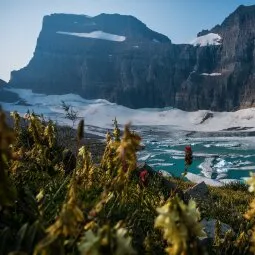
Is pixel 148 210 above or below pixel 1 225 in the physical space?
below

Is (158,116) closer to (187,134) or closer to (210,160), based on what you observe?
(187,134)

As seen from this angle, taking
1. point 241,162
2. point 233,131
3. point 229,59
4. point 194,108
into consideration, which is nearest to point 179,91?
point 194,108

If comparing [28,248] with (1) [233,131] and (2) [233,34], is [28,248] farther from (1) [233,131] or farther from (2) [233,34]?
(2) [233,34]

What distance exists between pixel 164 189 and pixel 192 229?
10.3m

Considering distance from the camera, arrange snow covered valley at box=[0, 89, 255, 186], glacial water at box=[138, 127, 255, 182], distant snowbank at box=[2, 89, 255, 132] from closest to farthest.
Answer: glacial water at box=[138, 127, 255, 182], snow covered valley at box=[0, 89, 255, 186], distant snowbank at box=[2, 89, 255, 132]

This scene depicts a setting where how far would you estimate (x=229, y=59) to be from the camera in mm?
184625

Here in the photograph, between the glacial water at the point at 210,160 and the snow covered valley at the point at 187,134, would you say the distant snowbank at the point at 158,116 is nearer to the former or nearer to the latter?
the snow covered valley at the point at 187,134

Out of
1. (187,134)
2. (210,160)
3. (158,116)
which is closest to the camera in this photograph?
(210,160)

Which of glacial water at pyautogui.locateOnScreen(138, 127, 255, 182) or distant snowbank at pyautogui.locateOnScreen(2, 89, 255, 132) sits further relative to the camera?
distant snowbank at pyautogui.locateOnScreen(2, 89, 255, 132)

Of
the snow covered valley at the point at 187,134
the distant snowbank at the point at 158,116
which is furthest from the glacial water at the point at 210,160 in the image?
the distant snowbank at the point at 158,116

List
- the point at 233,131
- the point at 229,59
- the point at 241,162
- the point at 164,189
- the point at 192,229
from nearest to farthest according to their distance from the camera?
the point at 192,229 < the point at 164,189 < the point at 241,162 < the point at 233,131 < the point at 229,59

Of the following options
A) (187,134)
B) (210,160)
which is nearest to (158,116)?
(187,134)

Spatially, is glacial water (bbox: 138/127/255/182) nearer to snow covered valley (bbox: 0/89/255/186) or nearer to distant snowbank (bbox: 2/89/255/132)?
snow covered valley (bbox: 0/89/255/186)

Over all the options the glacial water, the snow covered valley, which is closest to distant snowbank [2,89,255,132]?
the snow covered valley
